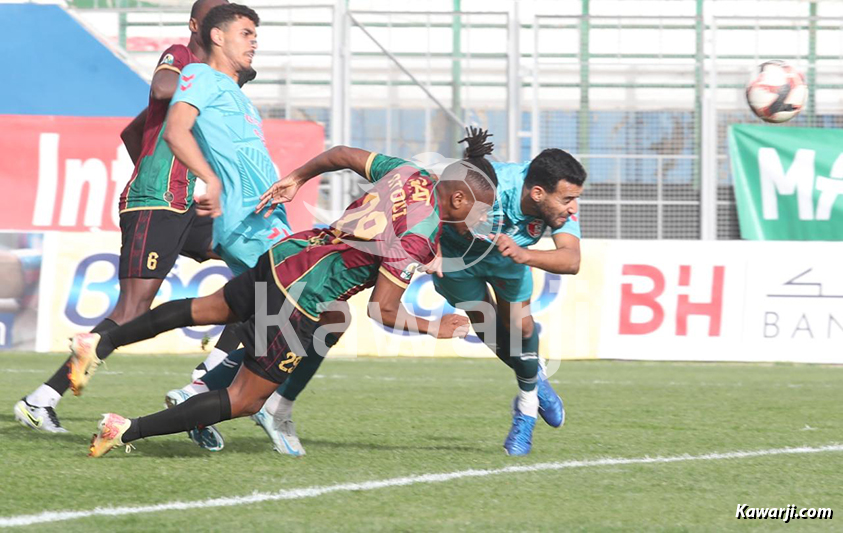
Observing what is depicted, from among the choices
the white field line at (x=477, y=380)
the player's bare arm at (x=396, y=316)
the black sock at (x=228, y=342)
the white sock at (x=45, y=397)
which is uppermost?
the player's bare arm at (x=396, y=316)

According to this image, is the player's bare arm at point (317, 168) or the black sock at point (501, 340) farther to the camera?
the black sock at point (501, 340)

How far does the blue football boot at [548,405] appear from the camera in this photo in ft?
19.9

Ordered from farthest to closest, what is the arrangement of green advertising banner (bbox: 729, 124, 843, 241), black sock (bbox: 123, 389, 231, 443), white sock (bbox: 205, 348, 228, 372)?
green advertising banner (bbox: 729, 124, 843, 241)
white sock (bbox: 205, 348, 228, 372)
black sock (bbox: 123, 389, 231, 443)

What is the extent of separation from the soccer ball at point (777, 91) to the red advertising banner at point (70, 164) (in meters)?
5.20

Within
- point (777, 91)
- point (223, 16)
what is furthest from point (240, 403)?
point (777, 91)

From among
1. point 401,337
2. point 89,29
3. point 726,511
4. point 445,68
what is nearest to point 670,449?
point 726,511

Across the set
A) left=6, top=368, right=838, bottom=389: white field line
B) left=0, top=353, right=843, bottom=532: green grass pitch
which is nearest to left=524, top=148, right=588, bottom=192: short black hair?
left=0, top=353, right=843, bottom=532: green grass pitch

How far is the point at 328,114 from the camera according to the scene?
1498 cm

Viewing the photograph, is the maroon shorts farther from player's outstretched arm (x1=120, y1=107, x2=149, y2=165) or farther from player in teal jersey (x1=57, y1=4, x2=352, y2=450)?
player's outstretched arm (x1=120, y1=107, x2=149, y2=165)

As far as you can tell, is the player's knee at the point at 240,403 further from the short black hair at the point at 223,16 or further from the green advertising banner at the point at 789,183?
the green advertising banner at the point at 789,183

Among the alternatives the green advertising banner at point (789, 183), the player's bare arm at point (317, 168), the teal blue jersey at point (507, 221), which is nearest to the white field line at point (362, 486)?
the teal blue jersey at point (507, 221)

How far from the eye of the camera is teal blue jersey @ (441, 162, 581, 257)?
568cm

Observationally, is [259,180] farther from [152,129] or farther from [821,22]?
[821,22]

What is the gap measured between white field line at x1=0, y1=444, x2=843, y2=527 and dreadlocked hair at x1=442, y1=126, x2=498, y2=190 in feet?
3.96
